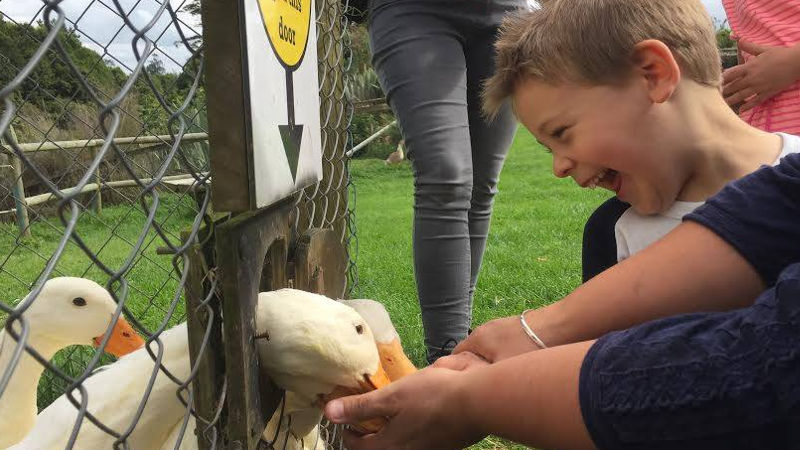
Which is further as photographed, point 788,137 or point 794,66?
point 794,66

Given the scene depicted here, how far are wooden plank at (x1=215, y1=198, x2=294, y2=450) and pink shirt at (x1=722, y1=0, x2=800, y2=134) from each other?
3.83ft

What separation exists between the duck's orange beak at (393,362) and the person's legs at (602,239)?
1.84 ft

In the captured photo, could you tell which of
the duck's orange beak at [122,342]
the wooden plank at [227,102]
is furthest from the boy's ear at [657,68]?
the duck's orange beak at [122,342]

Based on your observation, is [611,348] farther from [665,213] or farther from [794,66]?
[794,66]

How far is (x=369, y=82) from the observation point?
10531mm

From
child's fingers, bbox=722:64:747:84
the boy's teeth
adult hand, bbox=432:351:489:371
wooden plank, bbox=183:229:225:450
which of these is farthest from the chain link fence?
child's fingers, bbox=722:64:747:84

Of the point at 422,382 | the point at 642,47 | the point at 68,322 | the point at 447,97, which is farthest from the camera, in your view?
the point at 68,322

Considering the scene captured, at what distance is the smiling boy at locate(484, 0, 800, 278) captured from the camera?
4.22ft

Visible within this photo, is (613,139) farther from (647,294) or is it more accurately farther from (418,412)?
(418,412)

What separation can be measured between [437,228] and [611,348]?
3.53 feet

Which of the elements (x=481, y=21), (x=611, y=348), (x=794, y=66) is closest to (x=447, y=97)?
(x=481, y=21)

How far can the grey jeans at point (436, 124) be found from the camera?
1822 millimetres

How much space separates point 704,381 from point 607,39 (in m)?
0.77

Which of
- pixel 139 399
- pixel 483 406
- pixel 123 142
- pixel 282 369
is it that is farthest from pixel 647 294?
pixel 123 142
